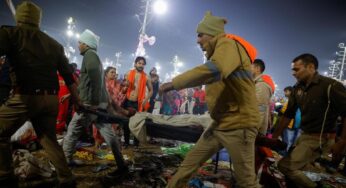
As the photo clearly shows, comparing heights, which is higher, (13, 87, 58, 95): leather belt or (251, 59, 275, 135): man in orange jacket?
(251, 59, 275, 135): man in orange jacket

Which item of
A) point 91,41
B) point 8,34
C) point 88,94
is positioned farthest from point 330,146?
point 8,34

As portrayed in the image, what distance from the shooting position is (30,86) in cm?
314

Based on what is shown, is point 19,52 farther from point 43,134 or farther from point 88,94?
point 88,94

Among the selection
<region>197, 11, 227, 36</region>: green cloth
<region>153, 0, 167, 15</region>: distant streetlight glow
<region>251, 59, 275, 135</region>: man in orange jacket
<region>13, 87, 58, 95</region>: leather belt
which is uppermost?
<region>153, 0, 167, 15</region>: distant streetlight glow

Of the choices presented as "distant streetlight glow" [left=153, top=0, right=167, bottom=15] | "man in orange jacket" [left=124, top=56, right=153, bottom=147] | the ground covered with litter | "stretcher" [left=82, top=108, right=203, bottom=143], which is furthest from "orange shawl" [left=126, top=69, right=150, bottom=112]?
"distant streetlight glow" [left=153, top=0, right=167, bottom=15]

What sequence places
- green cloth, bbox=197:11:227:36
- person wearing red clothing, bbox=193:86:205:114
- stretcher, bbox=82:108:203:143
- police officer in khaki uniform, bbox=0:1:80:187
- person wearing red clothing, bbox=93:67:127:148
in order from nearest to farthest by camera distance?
green cloth, bbox=197:11:227:36, police officer in khaki uniform, bbox=0:1:80:187, stretcher, bbox=82:108:203:143, person wearing red clothing, bbox=93:67:127:148, person wearing red clothing, bbox=193:86:205:114

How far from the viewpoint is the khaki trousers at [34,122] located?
3.08m

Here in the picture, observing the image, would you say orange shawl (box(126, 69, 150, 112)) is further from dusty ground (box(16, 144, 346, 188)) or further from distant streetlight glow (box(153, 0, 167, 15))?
distant streetlight glow (box(153, 0, 167, 15))

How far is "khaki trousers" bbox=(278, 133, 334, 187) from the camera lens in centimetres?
382

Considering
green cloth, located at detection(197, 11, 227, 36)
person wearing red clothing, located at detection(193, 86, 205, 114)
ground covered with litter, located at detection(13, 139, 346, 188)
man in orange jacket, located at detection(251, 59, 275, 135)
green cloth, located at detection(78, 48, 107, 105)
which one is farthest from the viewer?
person wearing red clothing, located at detection(193, 86, 205, 114)

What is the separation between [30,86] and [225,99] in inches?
95.0

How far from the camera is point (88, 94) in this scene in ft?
14.8

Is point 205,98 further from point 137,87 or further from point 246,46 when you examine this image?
point 137,87

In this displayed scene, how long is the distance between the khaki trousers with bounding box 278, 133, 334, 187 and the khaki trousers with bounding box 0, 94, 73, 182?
3234 mm
